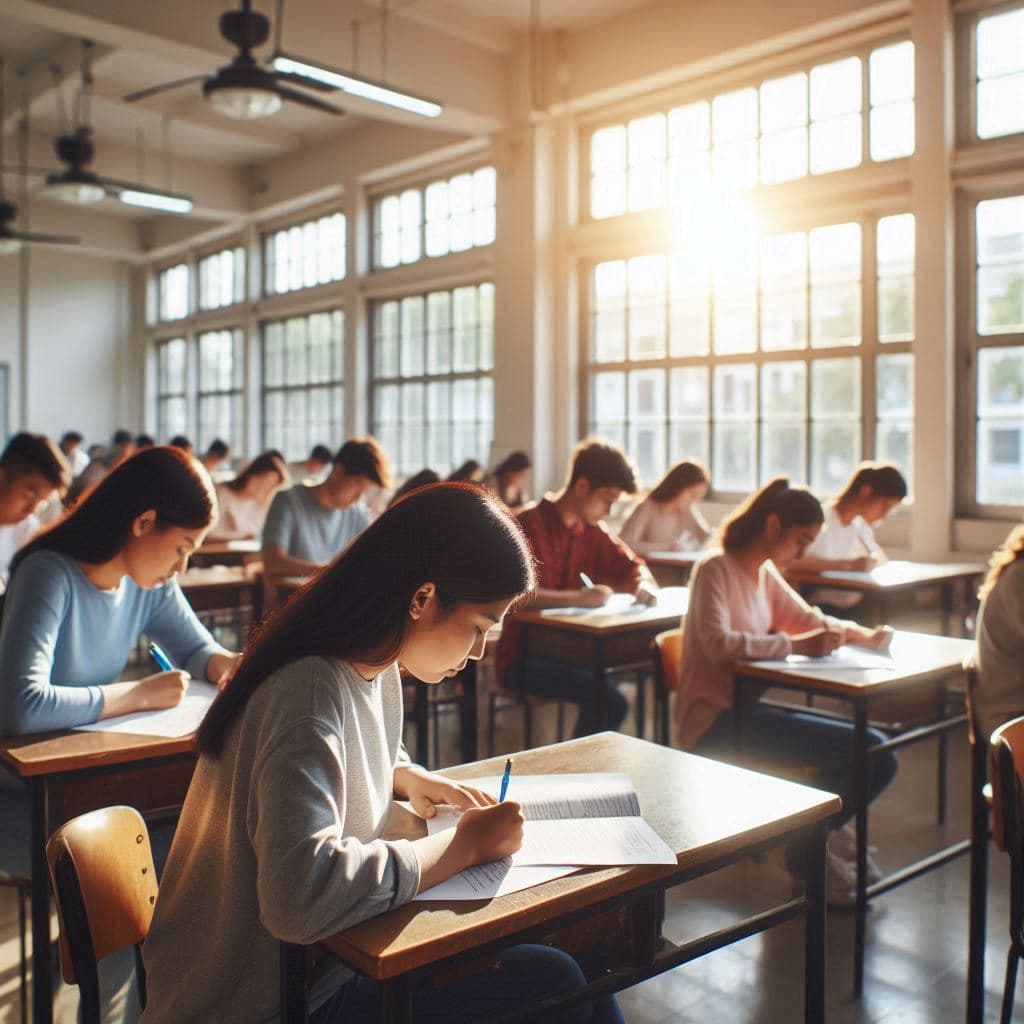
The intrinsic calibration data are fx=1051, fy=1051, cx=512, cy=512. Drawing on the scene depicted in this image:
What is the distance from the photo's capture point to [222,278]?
11695mm

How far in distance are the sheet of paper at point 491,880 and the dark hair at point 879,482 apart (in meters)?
3.88

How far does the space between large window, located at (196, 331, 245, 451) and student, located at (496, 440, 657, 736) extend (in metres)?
7.94

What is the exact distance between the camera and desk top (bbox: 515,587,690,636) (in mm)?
3271

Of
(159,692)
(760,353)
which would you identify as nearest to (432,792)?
(159,692)

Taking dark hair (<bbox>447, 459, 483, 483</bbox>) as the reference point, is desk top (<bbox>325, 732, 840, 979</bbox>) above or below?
below

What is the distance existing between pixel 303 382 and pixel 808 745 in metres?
8.43

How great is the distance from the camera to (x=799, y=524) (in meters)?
2.94

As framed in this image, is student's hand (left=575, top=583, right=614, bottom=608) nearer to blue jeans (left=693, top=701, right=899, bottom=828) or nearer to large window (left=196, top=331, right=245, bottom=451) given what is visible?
blue jeans (left=693, top=701, right=899, bottom=828)

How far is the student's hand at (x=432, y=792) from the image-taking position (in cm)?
155

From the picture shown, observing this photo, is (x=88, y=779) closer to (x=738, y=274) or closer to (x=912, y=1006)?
(x=912, y=1006)

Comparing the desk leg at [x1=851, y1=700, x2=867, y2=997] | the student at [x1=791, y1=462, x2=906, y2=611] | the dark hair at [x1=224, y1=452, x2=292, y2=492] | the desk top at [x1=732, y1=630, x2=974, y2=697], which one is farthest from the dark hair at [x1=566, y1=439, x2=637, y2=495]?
the dark hair at [x1=224, y1=452, x2=292, y2=492]

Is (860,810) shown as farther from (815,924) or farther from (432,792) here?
(432,792)

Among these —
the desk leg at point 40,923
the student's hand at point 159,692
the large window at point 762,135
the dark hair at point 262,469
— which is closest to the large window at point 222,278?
the large window at point 762,135

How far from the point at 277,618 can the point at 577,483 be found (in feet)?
8.69
